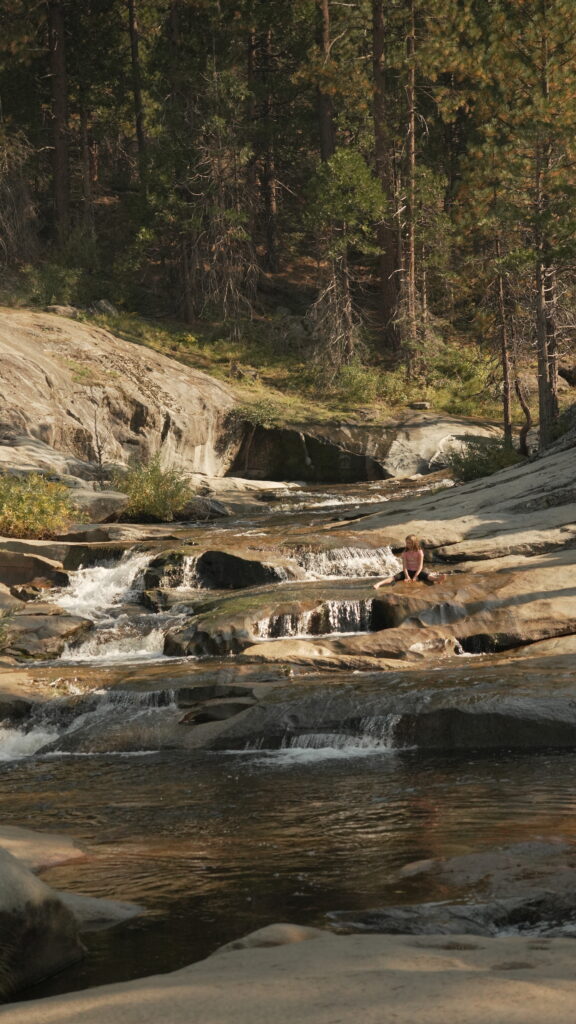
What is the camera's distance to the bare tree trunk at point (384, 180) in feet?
108

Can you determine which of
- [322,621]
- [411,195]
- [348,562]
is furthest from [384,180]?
[322,621]

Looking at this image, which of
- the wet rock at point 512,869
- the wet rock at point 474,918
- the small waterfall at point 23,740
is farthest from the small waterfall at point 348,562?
the wet rock at point 474,918

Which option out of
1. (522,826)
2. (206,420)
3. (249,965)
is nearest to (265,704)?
(522,826)

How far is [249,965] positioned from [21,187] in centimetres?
3410

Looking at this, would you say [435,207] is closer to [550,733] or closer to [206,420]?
Result: [206,420]

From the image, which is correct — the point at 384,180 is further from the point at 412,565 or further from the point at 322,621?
the point at 322,621

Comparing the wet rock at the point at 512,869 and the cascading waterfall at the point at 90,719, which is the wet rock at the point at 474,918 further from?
the cascading waterfall at the point at 90,719

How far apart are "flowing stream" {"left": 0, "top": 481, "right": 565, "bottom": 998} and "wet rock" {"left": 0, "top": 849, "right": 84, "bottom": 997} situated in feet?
0.31

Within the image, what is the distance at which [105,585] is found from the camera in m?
16.7

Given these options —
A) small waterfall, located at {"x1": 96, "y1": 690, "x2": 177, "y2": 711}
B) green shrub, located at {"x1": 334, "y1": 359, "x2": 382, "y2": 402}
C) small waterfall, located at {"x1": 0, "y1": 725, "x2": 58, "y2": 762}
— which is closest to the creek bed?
small waterfall, located at {"x1": 0, "y1": 725, "x2": 58, "y2": 762}

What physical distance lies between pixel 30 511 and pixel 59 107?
21731mm

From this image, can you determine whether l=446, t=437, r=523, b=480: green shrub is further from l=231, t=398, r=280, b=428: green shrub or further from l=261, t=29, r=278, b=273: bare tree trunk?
l=261, t=29, r=278, b=273: bare tree trunk

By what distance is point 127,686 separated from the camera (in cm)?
1126

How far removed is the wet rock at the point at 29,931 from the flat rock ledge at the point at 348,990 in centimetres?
83
